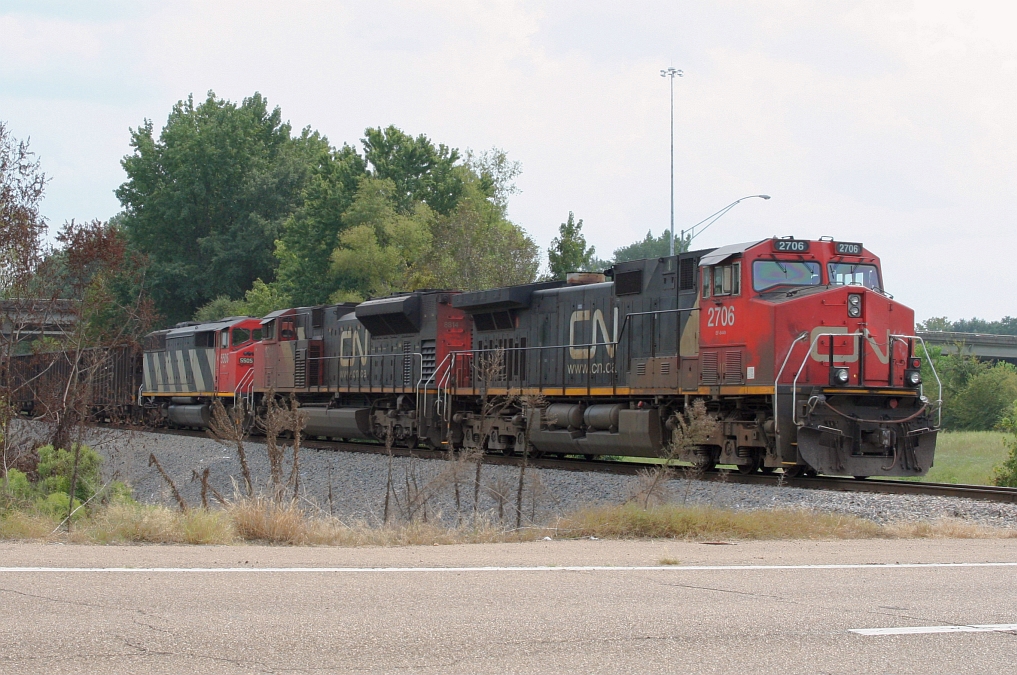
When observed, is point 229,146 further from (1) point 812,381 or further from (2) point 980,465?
(1) point 812,381

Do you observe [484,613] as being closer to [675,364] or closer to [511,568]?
[511,568]

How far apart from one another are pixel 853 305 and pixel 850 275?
2.66 ft

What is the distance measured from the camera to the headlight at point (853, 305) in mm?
15836

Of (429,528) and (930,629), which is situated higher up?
(930,629)

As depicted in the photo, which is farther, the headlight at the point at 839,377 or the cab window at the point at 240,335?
the cab window at the point at 240,335

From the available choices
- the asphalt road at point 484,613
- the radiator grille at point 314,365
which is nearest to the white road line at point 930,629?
the asphalt road at point 484,613

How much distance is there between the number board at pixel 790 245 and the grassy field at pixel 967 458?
9.54m

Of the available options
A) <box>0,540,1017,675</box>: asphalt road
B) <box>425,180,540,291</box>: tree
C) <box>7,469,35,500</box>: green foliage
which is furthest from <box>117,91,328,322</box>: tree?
<box>0,540,1017,675</box>: asphalt road

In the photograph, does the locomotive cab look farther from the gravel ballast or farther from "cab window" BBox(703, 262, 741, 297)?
the gravel ballast

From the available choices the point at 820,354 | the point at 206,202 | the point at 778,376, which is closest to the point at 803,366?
the point at 778,376

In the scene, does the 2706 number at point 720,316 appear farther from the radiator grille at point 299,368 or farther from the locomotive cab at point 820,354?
the radiator grille at point 299,368

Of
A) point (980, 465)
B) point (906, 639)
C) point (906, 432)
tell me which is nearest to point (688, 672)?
point (906, 639)

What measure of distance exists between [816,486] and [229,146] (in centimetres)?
6402

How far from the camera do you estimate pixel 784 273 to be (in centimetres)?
1630
